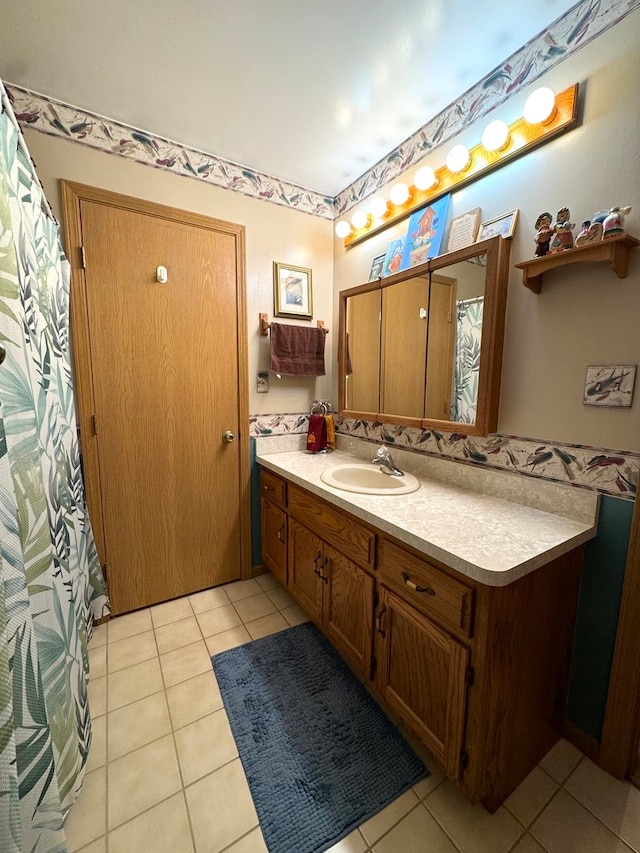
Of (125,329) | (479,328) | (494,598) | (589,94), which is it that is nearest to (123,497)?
(125,329)

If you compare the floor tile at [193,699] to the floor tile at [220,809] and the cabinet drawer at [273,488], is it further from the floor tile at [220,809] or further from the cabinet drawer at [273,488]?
the cabinet drawer at [273,488]

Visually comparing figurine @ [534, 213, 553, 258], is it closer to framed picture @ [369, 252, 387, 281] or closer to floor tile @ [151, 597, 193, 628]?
framed picture @ [369, 252, 387, 281]

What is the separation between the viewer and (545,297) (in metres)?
1.20

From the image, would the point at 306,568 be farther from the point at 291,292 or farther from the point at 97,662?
the point at 291,292

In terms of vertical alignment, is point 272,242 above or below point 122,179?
below

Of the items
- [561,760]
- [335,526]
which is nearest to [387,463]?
[335,526]

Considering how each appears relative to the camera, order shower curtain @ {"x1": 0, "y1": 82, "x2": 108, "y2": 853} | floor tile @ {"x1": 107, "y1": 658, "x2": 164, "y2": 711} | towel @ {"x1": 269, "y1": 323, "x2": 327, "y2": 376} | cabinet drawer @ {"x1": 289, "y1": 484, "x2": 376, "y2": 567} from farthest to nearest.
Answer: towel @ {"x1": 269, "y1": 323, "x2": 327, "y2": 376}, floor tile @ {"x1": 107, "y1": 658, "x2": 164, "y2": 711}, cabinet drawer @ {"x1": 289, "y1": 484, "x2": 376, "y2": 567}, shower curtain @ {"x1": 0, "y1": 82, "x2": 108, "y2": 853}

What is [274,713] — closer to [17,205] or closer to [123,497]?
[123,497]

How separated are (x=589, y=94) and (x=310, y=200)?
143 centimetres

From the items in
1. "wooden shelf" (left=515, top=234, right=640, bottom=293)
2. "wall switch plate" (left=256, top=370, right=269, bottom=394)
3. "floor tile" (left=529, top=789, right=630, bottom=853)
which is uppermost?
"wooden shelf" (left=515, top=234, right=640, bottom=293)

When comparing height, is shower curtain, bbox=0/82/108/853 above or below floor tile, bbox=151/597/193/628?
above

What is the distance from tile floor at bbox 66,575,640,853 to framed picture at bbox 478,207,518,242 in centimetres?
185

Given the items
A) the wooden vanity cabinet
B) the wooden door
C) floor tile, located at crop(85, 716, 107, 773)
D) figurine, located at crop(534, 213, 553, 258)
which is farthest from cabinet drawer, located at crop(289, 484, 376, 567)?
figurine, located at crop(534, 213, 553, 258)

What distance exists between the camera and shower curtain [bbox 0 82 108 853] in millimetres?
672
